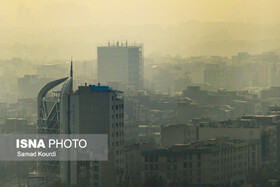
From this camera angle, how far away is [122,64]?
36281 mm

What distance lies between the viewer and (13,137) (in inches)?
715

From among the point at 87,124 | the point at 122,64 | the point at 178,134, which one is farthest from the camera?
the point at 122,64

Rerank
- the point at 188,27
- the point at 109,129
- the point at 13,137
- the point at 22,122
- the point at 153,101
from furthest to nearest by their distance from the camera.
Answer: the point at 153,101 → the point at 188,27 → the point at 22,122 → the point at 13,137 → the point at 109,129

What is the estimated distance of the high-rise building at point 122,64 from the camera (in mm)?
32375

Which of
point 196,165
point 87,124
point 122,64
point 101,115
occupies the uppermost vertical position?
point 122,64

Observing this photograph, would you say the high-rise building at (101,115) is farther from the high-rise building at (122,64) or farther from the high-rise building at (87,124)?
the high-rise building at (122,64)

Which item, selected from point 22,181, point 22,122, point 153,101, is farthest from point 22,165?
point 153,101

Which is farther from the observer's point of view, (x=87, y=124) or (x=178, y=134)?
(x=178, y=134)

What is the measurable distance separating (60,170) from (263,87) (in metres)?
19.3

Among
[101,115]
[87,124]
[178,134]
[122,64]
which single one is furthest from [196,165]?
[122,64]

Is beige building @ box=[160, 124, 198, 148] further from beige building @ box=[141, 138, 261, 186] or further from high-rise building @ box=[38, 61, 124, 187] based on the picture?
high-rise building @ box=[38, 61, 124, 187]

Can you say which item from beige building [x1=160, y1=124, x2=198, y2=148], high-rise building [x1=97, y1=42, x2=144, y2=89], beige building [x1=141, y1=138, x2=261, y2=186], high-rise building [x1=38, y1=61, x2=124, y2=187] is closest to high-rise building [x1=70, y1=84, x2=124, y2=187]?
high-rise building [x1=38, y1=61, x2=124, y2=187]

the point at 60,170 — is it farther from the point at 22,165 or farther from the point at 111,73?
the point at 111,73

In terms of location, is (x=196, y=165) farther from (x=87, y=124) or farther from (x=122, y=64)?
(x=122, y=64)
